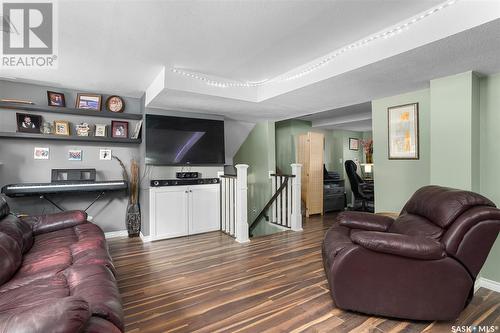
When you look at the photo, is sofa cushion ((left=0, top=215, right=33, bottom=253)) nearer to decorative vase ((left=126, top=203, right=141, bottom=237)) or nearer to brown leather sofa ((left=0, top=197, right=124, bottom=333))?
brown leather sofa ((left=0, top=197, right=124, bottom=333))

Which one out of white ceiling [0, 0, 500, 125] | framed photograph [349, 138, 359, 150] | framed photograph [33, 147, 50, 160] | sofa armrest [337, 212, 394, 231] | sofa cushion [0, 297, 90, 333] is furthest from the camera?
framed photograph [349, 138, 359, 150]

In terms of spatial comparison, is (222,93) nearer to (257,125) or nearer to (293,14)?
(293,14)

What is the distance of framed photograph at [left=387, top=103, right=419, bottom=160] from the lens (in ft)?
Answer: 9.81

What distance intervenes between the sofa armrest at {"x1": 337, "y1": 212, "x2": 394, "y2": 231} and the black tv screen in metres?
2.44

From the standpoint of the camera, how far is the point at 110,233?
3975 mm

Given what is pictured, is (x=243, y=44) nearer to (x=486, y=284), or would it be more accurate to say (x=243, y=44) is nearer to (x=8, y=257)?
(x=8, y=257)

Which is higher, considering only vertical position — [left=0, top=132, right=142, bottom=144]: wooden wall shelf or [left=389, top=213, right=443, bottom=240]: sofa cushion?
[left=0, top=132, right=142, bottom=144]: wooden wall shelf

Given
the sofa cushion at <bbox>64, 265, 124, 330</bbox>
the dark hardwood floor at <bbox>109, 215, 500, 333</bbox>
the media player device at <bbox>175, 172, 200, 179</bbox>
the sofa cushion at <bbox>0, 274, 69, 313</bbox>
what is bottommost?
the dark hardwood floor at <bbox>109, 215, 500, 333</bbox>

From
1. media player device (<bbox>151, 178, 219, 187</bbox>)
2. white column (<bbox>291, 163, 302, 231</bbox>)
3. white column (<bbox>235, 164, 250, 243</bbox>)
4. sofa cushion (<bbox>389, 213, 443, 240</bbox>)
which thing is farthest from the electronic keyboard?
sofa cushion (<bbox>389, 213, 443, 240</bbox>)

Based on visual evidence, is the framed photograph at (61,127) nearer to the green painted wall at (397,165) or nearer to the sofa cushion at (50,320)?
the sofa cushion at (50,320)

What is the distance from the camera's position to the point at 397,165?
10.5ft

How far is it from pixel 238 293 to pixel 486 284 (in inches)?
94.3

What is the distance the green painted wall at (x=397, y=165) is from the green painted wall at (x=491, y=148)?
0.49 metres

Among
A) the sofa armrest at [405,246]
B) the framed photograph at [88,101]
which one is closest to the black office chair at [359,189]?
the sofa armrest at [405,246]
